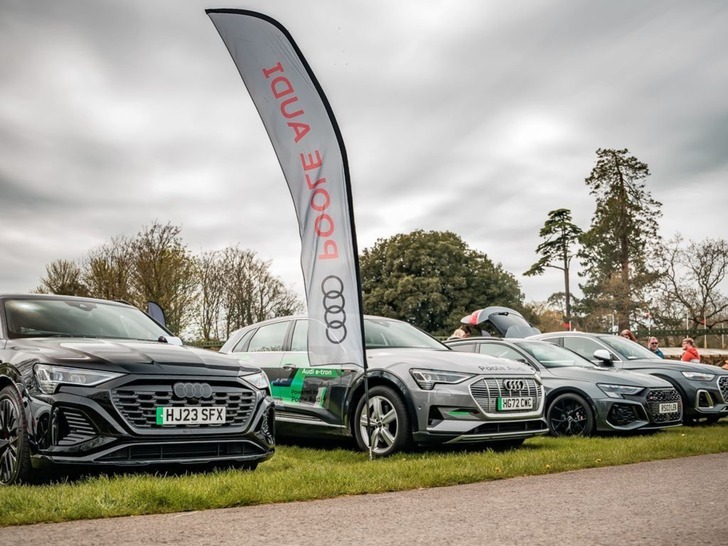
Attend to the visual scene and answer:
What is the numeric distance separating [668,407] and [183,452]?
7.59m

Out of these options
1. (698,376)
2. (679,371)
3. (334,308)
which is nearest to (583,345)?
(679,371)

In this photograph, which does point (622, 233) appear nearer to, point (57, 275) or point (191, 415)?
point (57, 275)

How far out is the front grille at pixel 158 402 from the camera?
5918 millimetres

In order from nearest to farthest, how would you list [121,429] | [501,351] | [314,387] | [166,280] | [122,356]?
[121,429] → [122,356] → [314,387] → [501,351] → [166,280]

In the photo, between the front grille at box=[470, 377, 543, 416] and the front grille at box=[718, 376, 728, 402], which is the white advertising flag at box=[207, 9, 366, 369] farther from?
the front grille at box=[718, 376, 728, 402]

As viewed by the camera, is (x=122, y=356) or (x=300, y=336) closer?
(x=122, y=356)

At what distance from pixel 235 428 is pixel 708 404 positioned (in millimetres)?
9092

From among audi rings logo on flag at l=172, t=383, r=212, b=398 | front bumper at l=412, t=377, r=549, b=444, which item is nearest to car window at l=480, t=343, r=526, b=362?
front bumper at l=412, t=377, r=549, b=444

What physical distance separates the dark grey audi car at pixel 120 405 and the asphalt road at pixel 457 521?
111 cm

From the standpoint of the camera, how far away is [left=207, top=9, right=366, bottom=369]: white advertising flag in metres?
7.93

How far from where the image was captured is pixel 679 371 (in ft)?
42.2

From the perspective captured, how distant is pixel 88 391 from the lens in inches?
229

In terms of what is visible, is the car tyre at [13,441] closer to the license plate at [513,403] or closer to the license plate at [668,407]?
the license plate at [513,403]

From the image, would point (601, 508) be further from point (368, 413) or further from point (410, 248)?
point (410, 248)
